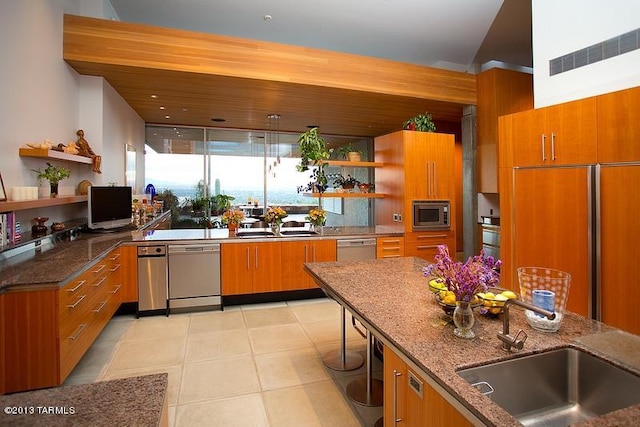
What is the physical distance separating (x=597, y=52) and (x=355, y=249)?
10.9 feet

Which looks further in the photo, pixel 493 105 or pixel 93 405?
pixel 493 105

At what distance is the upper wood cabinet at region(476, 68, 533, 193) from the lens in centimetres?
546

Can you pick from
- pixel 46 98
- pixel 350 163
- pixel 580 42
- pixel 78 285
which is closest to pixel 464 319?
pixel 78 285

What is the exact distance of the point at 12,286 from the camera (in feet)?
7.00

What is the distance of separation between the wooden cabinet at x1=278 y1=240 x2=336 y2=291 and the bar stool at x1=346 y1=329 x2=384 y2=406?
2008 millimetres

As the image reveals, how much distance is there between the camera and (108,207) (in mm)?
4336

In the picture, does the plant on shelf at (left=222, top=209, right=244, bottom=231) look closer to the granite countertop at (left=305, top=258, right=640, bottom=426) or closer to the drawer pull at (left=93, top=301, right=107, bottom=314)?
the drawer pull at (left=93, top=301, right=107, bottom=314)

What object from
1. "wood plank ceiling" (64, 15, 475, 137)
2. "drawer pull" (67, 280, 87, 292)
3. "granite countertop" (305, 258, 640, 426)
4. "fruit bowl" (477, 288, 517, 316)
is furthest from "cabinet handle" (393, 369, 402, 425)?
"wood plank ceiling" (64, 15, 475, 137)

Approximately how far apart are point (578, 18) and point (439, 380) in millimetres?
3852

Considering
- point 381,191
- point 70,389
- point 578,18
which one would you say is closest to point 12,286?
point 70,389

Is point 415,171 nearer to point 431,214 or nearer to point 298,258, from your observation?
point 431,214

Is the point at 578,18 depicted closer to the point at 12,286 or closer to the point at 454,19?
the point at 454,19

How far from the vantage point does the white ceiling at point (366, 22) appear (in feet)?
15.0

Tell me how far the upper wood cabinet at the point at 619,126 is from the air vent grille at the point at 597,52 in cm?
51
